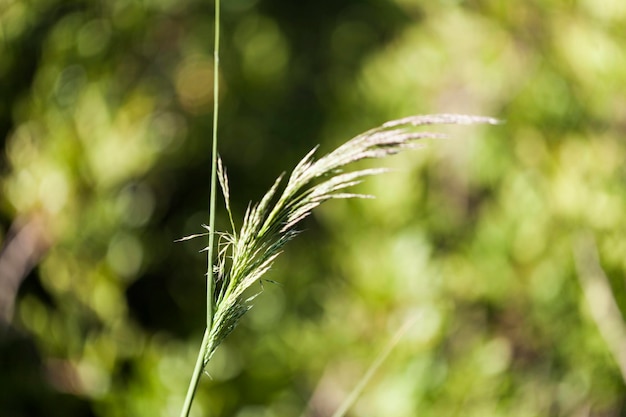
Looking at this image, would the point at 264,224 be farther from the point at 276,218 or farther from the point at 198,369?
the point at 198,369

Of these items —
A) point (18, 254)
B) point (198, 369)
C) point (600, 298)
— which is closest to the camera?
point (198, 369)

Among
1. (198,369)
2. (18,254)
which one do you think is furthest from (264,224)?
(18,254)

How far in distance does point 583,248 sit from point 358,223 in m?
0.46

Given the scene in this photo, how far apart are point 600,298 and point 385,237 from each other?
438 mm

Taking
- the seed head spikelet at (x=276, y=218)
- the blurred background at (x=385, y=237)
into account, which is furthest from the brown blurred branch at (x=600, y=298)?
the seed head spikelet at (x=276, y=218)

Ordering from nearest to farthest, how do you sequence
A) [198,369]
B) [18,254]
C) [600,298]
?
[198,369] < [600,298] < [18,254]

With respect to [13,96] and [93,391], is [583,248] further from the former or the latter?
[13,96]

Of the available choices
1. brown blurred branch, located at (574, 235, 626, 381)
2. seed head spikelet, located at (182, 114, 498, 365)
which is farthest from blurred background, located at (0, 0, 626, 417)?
seed head spikelet, located at (182, 114, 498, 365)

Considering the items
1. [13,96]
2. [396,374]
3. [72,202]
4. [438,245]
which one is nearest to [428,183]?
[438,245]

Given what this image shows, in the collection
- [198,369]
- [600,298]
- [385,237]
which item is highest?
[198,369]

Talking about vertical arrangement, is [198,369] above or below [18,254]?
above

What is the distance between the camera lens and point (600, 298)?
5.31ft

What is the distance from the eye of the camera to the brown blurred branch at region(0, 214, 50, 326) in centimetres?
169

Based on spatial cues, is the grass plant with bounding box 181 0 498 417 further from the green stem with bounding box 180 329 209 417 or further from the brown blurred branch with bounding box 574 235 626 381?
the brown blurred branch with bounding box 574 235 626 381
